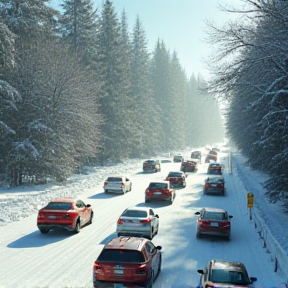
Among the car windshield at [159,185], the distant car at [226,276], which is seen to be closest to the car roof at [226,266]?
the distant car at [226,276]

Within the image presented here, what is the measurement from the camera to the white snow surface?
11984mm

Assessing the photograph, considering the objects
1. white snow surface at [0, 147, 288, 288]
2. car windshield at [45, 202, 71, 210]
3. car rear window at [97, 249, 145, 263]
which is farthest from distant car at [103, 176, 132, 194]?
car rear window at [97, 249, 145, 263]

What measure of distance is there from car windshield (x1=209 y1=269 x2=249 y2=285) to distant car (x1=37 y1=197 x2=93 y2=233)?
886cm

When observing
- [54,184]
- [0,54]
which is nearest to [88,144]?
[54,184]

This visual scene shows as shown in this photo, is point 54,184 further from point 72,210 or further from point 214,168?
point 214,168

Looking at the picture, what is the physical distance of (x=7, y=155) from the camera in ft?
104

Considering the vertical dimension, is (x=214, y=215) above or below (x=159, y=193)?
above

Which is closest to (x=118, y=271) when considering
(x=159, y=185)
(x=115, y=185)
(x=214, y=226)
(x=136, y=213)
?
(x=136, y=213)

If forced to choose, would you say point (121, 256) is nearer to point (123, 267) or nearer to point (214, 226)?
point (123, 267)

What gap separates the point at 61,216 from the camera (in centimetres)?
1725

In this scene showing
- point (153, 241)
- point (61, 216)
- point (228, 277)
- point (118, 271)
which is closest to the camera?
point (228, 277)

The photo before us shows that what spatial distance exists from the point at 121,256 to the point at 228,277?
107 inches

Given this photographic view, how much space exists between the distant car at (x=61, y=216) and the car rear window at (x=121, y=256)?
6.92 m

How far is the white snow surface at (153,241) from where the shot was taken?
11984 millimetres
